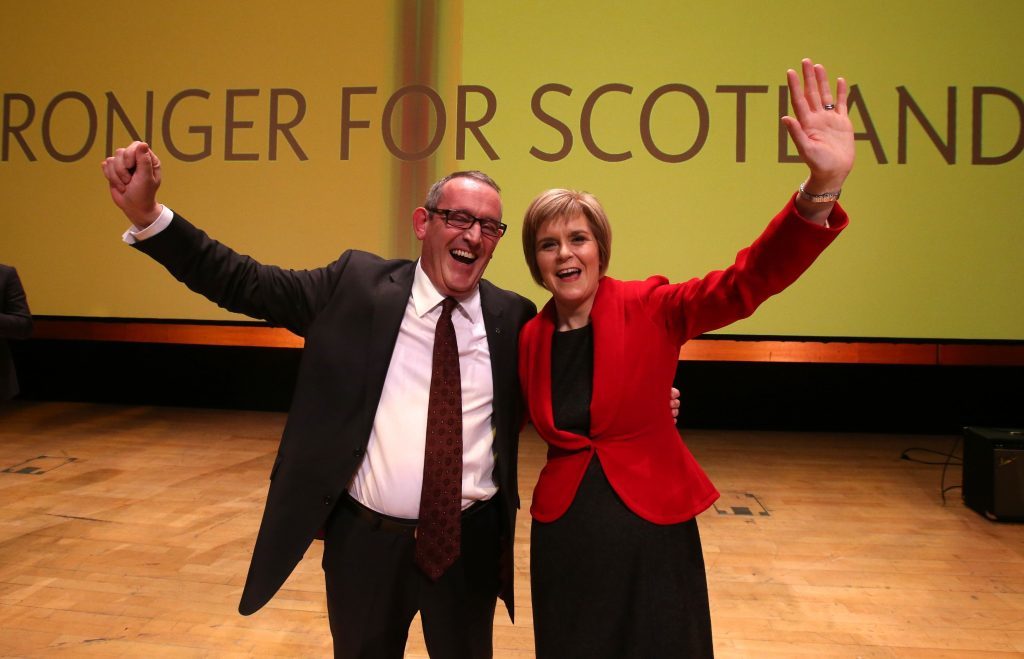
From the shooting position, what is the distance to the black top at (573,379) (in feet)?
4.20

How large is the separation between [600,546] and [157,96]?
4658mm

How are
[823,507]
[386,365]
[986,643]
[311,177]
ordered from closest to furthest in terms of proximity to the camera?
[386,365], [986,643], [823,507], [311,177]

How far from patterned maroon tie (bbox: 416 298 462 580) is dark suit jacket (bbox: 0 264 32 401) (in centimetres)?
304

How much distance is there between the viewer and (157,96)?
463cm

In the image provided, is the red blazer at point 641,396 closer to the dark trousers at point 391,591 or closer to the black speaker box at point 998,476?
the dark trousers at point 391,591

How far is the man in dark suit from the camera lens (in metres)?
1.38

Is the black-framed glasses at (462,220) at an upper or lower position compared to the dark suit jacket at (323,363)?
upper

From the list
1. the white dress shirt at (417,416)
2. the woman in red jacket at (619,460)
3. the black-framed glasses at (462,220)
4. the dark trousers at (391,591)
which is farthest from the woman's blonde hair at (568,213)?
the dark trousers at (391,591)

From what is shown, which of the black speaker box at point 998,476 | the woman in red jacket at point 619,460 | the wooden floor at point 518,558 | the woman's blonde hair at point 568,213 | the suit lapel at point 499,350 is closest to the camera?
the woman in red jacket at point 619,460

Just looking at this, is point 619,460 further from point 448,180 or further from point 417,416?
point 448,180

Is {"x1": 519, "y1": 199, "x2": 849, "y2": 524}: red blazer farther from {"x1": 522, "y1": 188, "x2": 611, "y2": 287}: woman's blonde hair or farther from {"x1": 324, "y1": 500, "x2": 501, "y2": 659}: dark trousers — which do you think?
{"x1": 324, "y1": 500, "x2": 501, "y2": 659}: dark trousers

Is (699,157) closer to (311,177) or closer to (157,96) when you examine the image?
(311,177)

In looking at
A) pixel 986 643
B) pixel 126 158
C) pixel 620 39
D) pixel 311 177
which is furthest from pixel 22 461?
pixel 986 643

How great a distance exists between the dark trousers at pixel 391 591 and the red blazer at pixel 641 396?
0.26 meters
